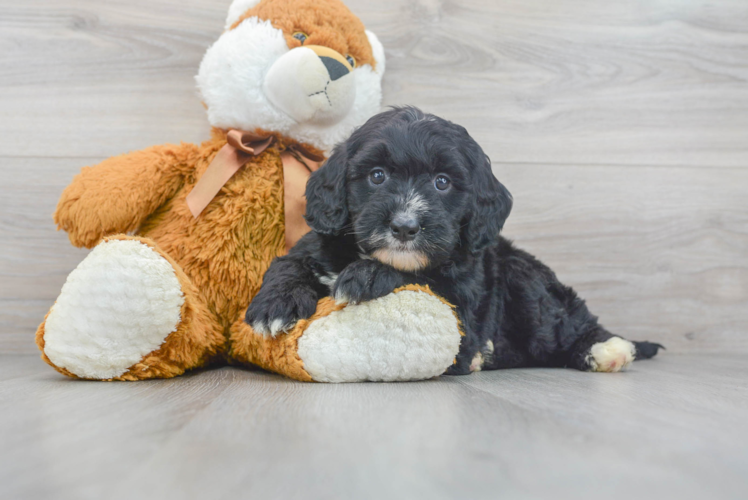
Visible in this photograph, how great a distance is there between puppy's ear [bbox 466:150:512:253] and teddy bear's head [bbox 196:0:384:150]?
0.49 meters

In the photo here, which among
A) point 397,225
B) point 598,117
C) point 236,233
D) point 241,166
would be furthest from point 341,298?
point 598,117

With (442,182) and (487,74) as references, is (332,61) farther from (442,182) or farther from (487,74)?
(487,74)

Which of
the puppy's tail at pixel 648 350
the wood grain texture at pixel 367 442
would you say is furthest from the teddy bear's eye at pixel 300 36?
the puppy's tail at pixel 648 350

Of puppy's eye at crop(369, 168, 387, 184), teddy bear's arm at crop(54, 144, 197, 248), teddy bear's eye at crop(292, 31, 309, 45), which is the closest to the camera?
puppy's eye at crop(369, 168, 387, 184)

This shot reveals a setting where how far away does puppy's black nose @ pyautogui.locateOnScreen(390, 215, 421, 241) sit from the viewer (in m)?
1.18

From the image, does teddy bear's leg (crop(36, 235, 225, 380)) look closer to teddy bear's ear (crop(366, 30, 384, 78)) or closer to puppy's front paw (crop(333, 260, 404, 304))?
puppy's front paw (crop(333, 260, 404, 304))

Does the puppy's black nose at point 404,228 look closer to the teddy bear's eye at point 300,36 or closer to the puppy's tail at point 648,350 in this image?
the teddy bear's eye at point 300,36

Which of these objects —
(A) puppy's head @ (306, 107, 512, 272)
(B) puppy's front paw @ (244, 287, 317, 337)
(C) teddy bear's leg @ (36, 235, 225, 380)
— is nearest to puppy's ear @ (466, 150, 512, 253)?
(A) puppy's head @ (306, 107, 512, 272)

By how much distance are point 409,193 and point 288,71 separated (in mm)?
548

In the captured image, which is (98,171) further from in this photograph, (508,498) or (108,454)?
(508,498)

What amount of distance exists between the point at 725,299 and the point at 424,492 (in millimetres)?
2041

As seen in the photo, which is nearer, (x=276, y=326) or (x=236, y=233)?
(x=276, y=326)

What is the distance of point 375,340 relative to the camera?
1.22m

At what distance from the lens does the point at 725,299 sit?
216 cm
